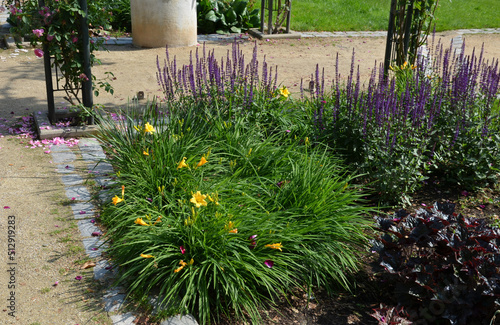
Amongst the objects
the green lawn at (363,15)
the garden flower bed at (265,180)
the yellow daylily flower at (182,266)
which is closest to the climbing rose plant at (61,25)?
the garden flower bed at (265,180)

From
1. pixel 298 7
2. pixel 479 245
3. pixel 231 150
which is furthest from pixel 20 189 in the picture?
pixel 298 7

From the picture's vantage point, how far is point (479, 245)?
2.86m

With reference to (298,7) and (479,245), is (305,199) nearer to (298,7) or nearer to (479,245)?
(479,245)

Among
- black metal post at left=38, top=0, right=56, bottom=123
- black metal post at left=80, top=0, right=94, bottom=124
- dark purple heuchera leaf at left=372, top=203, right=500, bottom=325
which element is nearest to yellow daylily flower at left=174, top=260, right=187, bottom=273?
dark purple heuchera leaf at left=372, top=203, right=500, bottom=325

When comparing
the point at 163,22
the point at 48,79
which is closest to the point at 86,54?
the point at 48,79

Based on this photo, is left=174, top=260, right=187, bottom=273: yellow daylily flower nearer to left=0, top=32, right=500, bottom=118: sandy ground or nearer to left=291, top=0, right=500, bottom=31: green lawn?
left=0, top=32, right=500, bottom=118: sandy ground

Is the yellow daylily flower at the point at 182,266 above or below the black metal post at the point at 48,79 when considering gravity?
below

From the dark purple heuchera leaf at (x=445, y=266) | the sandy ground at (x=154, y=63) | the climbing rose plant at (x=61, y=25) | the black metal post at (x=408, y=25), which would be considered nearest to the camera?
the dark purple heuchera leaf at (x=445, y=266)

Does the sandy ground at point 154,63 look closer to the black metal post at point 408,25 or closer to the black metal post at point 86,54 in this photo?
the black metal post at point 86,54

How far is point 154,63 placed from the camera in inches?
321

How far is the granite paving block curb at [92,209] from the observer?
280cm

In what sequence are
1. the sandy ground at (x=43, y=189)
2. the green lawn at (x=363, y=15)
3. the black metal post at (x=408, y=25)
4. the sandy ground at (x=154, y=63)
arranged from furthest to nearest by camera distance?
the green lawn at (x=363, y=15) < the sandy ground at (x=154, y=63) < the black metal post at (x=408, y=25) < the sandy ground at (x=43, y=189)

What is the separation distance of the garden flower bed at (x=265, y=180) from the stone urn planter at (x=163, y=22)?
4.20 meters

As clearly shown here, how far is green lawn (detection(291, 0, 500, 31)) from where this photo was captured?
447 inches
